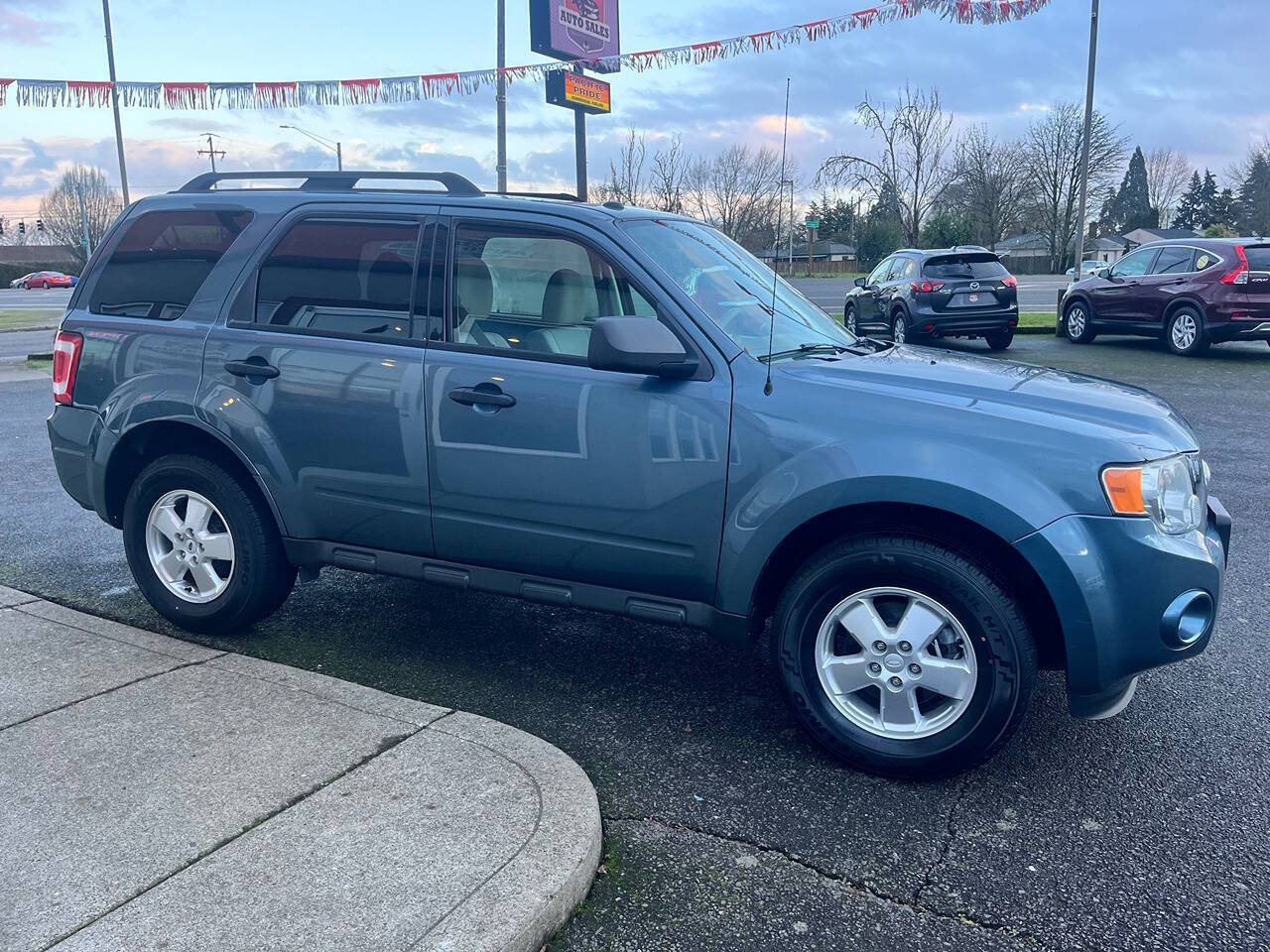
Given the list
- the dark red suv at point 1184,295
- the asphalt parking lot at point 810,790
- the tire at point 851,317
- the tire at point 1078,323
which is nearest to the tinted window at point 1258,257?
the dark red suv at point 1184,295

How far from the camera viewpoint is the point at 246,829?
286 centimetres

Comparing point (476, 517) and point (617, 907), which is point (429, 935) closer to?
point (617, 907)

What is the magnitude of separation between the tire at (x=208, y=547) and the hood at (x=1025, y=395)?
232 centimetres

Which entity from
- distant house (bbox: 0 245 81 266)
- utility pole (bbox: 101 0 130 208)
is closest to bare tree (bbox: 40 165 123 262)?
distant house (bbox: 0 245 81 266)

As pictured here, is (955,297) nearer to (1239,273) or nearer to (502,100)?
(1239,273)

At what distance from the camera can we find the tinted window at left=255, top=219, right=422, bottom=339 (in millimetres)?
4047

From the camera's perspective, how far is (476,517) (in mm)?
3873

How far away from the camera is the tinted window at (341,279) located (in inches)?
159

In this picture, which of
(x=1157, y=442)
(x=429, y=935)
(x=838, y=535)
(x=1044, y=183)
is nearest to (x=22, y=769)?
(x=429, y=935)

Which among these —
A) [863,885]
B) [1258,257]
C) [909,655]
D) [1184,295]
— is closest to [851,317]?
[1184,295]

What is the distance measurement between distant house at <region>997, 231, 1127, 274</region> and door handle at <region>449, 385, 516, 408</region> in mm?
68062

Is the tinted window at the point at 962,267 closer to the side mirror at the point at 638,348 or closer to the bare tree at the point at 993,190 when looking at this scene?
the side mirror at the point at 638,348

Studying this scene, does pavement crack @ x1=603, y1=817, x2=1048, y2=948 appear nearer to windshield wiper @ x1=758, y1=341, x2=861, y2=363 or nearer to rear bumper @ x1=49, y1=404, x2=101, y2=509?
windshield wiper @ x1=758, y1=341, x2=861, y2=363

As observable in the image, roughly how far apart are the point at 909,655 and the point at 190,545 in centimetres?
303
